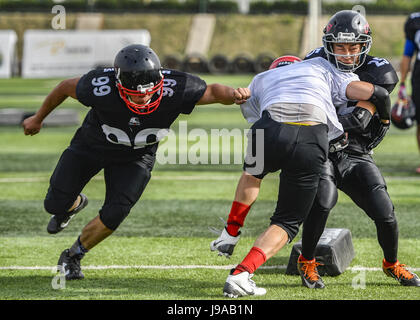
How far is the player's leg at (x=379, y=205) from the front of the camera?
5148 millimetres

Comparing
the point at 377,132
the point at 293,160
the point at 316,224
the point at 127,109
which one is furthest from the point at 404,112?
the point at 293,160

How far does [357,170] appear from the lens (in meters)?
5.23

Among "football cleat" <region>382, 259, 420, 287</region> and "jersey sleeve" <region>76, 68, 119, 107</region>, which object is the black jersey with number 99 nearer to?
"jersey sleeve" <region>76, 68, 119, 107</region>

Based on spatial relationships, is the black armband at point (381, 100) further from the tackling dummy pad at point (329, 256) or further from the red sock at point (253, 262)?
the red sock at point (253, 262)

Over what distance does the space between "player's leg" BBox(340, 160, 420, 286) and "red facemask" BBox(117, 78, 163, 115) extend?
129cm

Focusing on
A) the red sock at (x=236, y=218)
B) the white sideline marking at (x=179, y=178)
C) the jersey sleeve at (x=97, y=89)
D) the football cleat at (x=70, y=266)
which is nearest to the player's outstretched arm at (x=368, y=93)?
the red sock at (x=236, y=218)

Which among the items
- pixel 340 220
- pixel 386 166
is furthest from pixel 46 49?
pixel 340 220

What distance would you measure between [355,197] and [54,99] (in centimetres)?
206

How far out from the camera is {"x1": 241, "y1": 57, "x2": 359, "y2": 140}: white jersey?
15.8 ft

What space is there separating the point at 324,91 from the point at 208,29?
130 ft

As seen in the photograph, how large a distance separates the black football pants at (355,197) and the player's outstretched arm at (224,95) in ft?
2.26

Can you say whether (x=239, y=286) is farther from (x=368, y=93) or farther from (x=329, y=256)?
(x=368, y=93)

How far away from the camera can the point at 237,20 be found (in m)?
44.5
